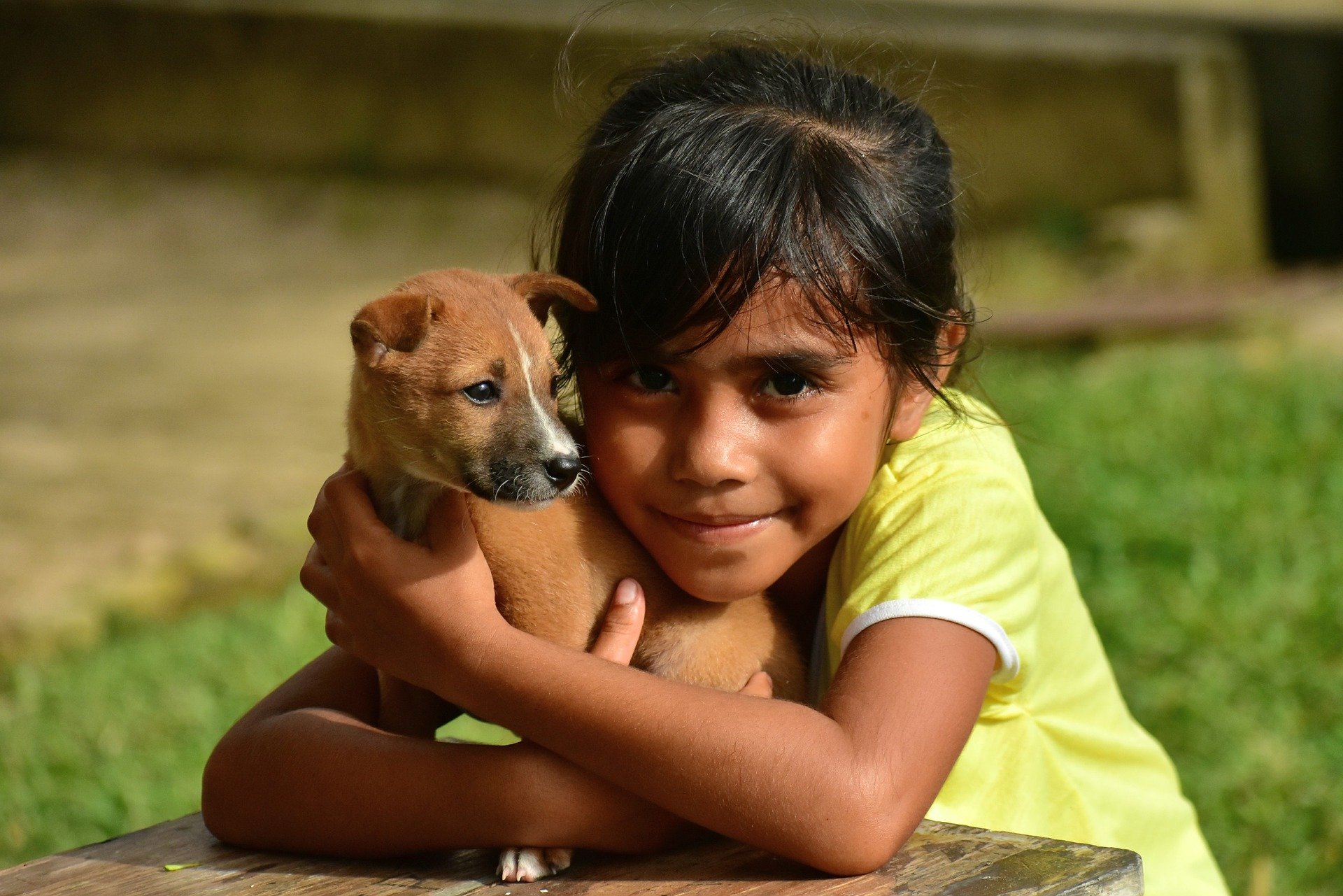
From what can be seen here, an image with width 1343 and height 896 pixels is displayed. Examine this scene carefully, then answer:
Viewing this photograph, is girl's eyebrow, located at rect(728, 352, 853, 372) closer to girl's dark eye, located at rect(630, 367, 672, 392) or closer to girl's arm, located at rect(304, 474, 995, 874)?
girl's dark eye, located at rect(630, 367, 672, 392)

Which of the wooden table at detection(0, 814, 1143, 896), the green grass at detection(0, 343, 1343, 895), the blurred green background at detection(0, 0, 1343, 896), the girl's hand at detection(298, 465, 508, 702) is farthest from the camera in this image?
the blurred green background at detection(0, 0, 1343, 896)

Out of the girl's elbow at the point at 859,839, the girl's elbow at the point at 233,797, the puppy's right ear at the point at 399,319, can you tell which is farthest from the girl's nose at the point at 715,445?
the girl's elbow at the point at 233,797

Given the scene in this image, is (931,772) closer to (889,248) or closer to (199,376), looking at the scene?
(889,248)

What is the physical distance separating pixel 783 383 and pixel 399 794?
916mm

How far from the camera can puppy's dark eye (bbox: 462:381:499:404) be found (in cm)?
240

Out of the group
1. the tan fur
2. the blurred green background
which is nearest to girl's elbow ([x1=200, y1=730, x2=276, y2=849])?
the tan fur

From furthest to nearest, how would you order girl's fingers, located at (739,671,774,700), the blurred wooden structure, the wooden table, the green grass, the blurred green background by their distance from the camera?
the blurred wooden structure
the blurred green background
the green grass
girl's fingers, located at (739,671,774,700)
the wooden table

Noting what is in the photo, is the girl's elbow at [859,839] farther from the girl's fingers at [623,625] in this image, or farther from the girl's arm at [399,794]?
the girl's fingers at [623,625]

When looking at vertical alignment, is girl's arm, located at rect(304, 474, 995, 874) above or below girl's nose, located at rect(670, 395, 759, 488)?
below

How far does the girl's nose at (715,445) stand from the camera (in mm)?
2287

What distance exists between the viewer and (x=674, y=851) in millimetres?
2195

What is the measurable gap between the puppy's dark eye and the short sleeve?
69 cm

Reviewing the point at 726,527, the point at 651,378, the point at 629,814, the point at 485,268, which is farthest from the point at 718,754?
the point at 485,268

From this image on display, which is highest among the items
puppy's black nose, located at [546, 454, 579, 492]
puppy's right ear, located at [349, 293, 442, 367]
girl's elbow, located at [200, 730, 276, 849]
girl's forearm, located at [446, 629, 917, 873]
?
puppy's right ear, located at [349, 293, 442, 367]
